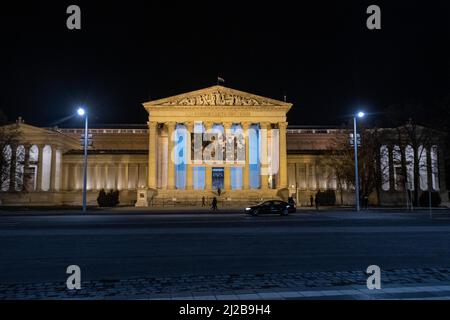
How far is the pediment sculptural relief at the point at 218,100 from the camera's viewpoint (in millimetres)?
70188

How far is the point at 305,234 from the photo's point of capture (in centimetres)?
1831

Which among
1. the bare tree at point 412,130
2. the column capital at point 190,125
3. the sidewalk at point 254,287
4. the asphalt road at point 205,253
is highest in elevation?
the column capital at point 190,125

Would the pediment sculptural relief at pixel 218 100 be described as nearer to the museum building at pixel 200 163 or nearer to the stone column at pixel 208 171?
the museum building at pixel 200 163

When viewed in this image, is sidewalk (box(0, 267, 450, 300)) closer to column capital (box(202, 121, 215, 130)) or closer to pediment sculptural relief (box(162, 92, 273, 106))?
column capital (box(202, 121, 215, 130))

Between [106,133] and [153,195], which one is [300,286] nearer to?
[153,195]

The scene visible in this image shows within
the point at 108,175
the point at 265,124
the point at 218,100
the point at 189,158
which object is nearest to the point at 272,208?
the point at 265,124

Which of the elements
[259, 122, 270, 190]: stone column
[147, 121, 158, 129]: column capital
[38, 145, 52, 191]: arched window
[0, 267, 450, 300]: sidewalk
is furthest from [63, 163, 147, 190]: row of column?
[0, 267, 450, 300]: sidewalk

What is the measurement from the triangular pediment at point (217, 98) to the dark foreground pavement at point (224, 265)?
54.2 metres

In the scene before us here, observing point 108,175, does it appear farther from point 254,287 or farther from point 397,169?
point 254,287

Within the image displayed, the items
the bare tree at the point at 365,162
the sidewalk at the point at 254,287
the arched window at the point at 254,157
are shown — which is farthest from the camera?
the arched window at the point at 254,157

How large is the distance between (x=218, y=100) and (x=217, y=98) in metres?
0.40

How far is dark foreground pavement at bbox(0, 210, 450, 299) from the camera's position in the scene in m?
7.57

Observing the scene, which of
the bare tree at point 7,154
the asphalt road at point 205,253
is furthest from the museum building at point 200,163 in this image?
the asphalt road at point 205,253

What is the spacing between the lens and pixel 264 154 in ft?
238
